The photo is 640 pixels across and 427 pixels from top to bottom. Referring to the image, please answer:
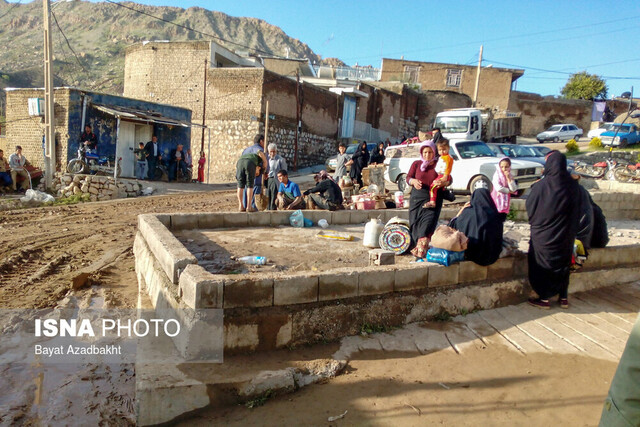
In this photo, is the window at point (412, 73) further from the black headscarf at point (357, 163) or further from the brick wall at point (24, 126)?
the brick wall at point (24, 126)

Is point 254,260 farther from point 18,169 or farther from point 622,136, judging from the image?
point 622,136

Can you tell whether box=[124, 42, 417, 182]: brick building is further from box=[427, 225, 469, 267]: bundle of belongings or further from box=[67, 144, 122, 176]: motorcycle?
box=[427, 225, 469, 267]: bundle of belongings

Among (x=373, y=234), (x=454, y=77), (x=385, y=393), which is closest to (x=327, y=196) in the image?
(x=373, y=234)

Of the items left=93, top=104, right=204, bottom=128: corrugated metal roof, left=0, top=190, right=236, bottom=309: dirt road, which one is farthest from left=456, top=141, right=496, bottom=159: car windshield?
left=93, top=104, right=204, bottom=128: corrugated metal roof

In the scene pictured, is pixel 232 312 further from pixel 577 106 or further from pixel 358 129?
pixel 577 106

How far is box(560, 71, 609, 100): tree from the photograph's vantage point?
4019 cm

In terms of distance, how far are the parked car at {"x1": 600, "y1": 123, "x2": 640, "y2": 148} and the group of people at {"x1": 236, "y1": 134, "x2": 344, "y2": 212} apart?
24.2 m

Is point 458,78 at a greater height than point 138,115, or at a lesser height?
greater

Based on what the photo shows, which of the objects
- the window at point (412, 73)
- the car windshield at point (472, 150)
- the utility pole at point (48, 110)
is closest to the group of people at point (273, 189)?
the car windshield at point (472, 150)

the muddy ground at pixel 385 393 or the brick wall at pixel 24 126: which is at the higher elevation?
the brick wall at pixel 24 126

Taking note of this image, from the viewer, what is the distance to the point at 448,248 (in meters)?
4.52

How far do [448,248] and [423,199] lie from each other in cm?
104

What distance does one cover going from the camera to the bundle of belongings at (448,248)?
14.8 feet

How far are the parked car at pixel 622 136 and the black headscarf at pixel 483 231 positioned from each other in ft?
84.7
